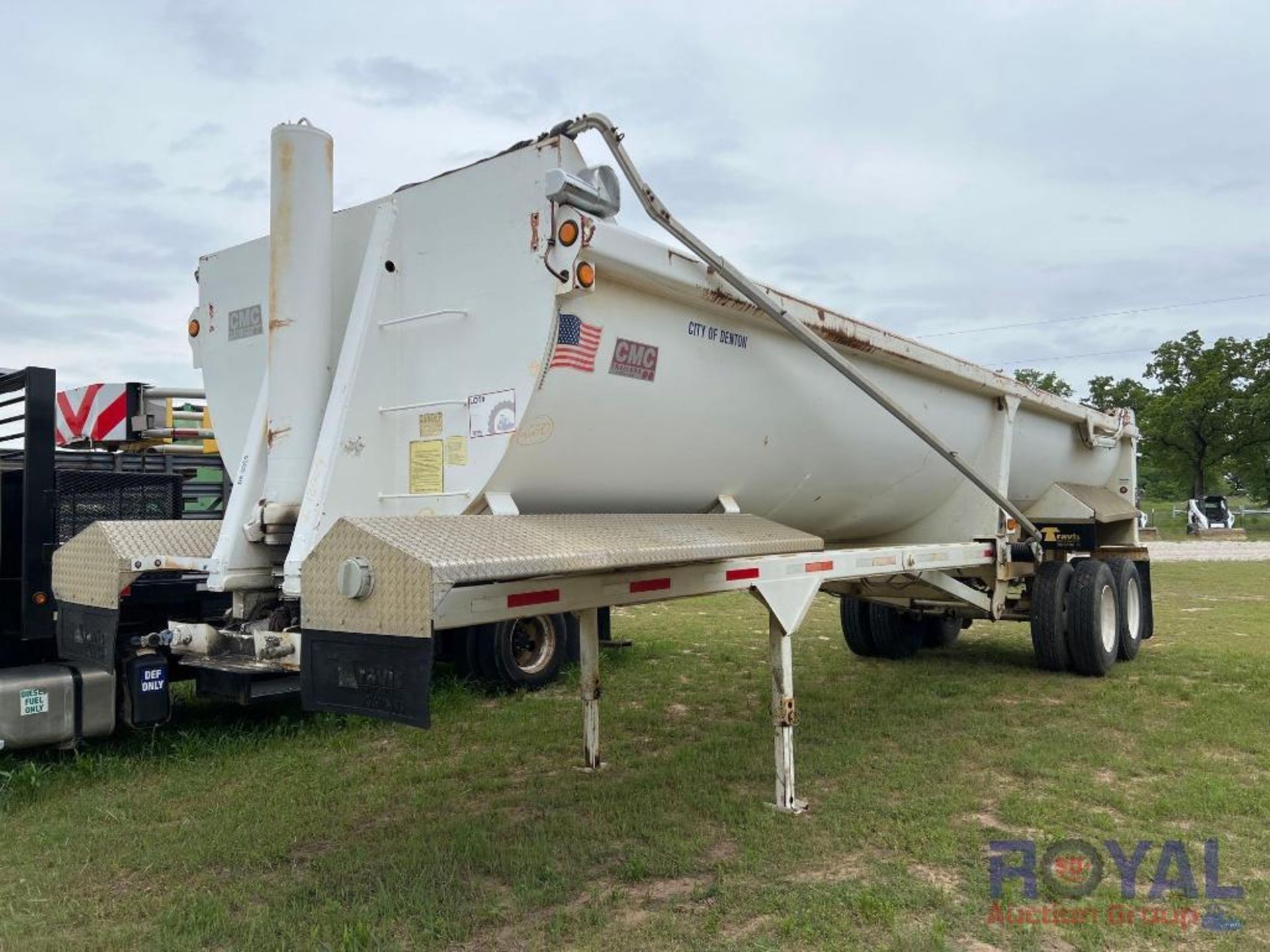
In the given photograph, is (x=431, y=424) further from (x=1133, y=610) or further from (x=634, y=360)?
(x=1133, y=610)

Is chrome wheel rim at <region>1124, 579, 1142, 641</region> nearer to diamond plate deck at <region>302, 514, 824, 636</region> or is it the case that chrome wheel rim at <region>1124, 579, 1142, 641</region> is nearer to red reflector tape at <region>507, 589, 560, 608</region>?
diamond plate deck at <region>302, 514, 824, 636</region>

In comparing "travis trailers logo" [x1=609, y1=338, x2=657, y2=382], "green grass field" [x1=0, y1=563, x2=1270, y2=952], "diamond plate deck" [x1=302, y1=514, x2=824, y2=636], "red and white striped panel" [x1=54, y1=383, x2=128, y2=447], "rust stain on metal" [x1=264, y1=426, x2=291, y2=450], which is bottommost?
"green grass field" [x1=0, y1=563, x2=1270, y2=952]

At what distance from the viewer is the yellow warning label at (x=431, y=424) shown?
417cm

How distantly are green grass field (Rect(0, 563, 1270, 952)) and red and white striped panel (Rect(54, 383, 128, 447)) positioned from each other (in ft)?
7.74

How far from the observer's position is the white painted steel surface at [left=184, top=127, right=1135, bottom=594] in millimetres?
3969

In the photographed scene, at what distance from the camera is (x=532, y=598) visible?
3.77 meters

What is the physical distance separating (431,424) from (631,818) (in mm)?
2070

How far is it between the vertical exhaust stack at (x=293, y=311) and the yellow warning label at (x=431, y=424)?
1.58 feet

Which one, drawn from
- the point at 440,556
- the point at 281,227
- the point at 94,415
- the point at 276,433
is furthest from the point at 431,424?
the point at 94,415

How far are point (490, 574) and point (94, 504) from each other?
4.11 m

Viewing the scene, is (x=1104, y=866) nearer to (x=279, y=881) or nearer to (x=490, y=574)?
(x=490, y=574)

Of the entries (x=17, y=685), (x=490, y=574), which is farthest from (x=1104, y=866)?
(x=17, y=685)

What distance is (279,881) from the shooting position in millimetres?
4023

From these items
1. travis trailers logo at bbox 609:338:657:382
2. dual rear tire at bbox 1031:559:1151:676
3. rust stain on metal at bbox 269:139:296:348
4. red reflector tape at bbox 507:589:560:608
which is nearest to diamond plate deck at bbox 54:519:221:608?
rust stain on metal at bbox 269:139:296:348
